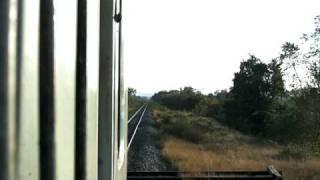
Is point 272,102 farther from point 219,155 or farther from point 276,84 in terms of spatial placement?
point 219,155

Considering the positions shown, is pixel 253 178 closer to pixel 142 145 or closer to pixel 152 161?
pixel 152 161

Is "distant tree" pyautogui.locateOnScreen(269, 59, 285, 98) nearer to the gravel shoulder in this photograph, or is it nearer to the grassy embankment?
the grassy embankment

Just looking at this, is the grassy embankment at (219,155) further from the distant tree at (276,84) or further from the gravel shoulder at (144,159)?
the distant tree at (276,84)

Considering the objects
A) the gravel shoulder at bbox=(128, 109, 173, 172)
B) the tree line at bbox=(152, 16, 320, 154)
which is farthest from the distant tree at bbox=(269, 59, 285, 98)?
the gravel shoulder at bbox=(128, 109, 173, 172)

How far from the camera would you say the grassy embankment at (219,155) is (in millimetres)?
23292

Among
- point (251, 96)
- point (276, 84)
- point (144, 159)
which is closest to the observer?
point (144, 159)

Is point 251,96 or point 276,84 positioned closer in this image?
point 276,84

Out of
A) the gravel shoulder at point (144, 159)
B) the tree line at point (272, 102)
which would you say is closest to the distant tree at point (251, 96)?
the tree line at point (272, 102)

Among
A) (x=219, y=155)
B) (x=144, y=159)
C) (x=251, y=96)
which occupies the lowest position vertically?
(x=219, y=155)

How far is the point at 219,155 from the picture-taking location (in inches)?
1246

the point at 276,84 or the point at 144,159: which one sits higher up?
the point at 276,84

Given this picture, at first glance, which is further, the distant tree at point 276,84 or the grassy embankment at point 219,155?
the distant tree at point 276,84

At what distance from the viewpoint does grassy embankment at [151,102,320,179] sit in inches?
917

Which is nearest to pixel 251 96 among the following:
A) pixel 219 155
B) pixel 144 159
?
pixel 219 155
